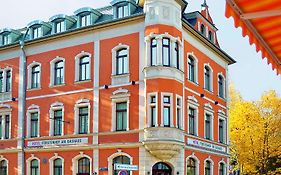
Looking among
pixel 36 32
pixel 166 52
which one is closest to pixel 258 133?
pixel 166 52

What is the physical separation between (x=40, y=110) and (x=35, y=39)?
499 centimetres

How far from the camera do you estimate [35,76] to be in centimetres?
3478

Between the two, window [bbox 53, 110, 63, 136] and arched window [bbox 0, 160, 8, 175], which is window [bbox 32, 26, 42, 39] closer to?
window [bbox 53, 110, 63, 136]

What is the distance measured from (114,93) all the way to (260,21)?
25.2 meters

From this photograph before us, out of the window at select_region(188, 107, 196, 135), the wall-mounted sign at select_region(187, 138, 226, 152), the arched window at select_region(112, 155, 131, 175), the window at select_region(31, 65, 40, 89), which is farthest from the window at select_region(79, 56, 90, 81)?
the wall-mounted sign at select_region(187, 138, 226, 152)

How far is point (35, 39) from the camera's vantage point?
3444cm

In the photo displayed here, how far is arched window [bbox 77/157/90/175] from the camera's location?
30859 millimetres

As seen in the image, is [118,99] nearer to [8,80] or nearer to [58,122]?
[58,122]

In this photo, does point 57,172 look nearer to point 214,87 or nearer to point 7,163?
point 7,163

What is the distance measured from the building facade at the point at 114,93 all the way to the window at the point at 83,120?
0.21ft

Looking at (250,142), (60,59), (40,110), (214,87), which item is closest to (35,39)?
(60,59)

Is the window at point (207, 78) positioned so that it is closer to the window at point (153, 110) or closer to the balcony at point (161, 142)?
the window at point (153, 110)

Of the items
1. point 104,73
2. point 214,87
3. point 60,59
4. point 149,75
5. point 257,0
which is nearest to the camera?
point 257,0

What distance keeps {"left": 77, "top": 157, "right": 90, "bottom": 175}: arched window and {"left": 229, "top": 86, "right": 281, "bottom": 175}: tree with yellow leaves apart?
17.6 meters
